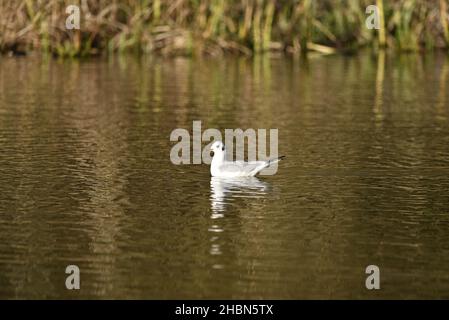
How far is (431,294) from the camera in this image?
1170cm

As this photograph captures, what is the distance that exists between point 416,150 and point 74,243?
8.56 meters

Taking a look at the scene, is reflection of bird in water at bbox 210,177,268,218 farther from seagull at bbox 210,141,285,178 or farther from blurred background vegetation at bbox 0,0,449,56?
blurred background vegetation at bbox 0,0,449,56

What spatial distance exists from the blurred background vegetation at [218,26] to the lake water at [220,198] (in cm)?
706

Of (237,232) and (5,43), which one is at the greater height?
(5,43)

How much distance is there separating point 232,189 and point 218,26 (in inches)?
864

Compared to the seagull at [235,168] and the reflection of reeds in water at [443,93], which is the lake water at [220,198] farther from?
the seagull at [235,168]

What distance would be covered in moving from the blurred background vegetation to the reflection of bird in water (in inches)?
755

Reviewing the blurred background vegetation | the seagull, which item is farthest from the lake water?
the blurred background vegetation

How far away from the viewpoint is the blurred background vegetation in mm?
37000

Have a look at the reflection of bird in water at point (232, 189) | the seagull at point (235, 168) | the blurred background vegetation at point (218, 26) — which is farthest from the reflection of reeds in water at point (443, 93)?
the reflection of bird in water at point (232, 189)

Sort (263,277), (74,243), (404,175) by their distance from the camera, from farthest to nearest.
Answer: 1. (404,175)
2. (74,243)
3. (263,277)

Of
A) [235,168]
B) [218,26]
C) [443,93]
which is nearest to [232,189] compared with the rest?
[235,168]
